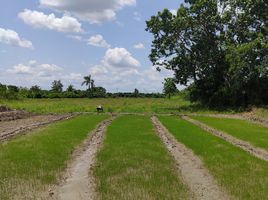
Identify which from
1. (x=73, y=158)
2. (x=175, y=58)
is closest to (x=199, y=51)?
(x=175, y=58)

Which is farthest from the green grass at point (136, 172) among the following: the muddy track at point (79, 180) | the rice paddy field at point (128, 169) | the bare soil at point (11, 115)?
the bare soil at point (11, 115)

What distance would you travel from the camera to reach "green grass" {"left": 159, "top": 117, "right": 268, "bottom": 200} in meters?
11.5

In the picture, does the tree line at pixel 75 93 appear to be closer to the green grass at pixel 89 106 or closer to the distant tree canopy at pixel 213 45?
the green grass at pixel 89 106

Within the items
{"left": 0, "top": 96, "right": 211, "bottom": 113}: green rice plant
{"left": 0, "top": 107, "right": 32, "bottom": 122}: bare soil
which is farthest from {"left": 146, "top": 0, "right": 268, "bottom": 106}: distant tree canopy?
{"left": 0, "top": 107, "right": 32, "bottom": 122}: bare soil

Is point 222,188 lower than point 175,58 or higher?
lower

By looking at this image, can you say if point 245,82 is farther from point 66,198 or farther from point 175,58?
point 66,198

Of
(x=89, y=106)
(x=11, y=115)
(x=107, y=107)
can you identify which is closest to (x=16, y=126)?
(x=11, y=115)

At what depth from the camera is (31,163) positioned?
15570mm

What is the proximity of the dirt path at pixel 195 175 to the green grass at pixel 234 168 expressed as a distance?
0.82ft

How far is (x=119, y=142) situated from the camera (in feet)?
73.8

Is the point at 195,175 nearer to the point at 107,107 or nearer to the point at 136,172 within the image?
the point at 136,172

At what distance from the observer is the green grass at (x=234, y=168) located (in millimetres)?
11516

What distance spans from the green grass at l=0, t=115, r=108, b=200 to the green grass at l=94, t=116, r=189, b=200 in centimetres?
157

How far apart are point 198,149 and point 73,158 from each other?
19.1 ft
